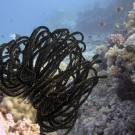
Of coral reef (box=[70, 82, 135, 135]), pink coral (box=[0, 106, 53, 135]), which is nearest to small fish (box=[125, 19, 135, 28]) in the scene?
coral reef (box=[70, 82, 135, 135])

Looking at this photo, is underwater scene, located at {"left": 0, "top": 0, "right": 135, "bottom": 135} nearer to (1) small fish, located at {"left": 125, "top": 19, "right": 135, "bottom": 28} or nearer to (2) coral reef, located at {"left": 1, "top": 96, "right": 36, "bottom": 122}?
(2) coral reef, located at {"left": 1, "top": 96, "right": 36, "bottom": 122}

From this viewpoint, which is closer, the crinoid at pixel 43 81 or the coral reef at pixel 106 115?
the crinoid at pixel 43 81

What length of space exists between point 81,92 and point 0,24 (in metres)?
170

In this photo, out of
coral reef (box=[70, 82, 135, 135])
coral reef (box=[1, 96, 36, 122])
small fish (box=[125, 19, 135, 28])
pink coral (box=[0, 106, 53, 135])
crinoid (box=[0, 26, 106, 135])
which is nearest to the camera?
pink coral (box=[0, 106, 53, 135])

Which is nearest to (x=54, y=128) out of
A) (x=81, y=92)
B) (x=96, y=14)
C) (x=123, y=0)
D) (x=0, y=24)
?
(x=81, y=92)

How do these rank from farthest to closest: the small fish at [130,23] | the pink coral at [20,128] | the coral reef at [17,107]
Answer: the small fish at [130,23], the coral reef at [17,107], the pink coral at [20,128]

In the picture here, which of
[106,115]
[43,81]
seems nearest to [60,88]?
[43,81]

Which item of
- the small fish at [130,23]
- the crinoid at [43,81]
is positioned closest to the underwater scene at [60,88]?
the crinoid at [43,81]

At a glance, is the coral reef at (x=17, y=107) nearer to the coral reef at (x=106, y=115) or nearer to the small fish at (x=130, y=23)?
the coral reef at (x=106, y=115)

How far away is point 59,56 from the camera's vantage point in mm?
2557

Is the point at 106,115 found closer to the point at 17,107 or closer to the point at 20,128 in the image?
the point at 17,107

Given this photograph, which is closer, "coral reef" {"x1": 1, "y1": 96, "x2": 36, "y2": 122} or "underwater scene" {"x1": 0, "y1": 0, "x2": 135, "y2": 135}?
"underwater scene" {"x1": 0, "y1": 0, "x2": 135, "y2": 135}

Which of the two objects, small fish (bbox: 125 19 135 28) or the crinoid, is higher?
small fish (bbox: 125 19 135 28)

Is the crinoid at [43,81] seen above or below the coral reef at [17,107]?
above
